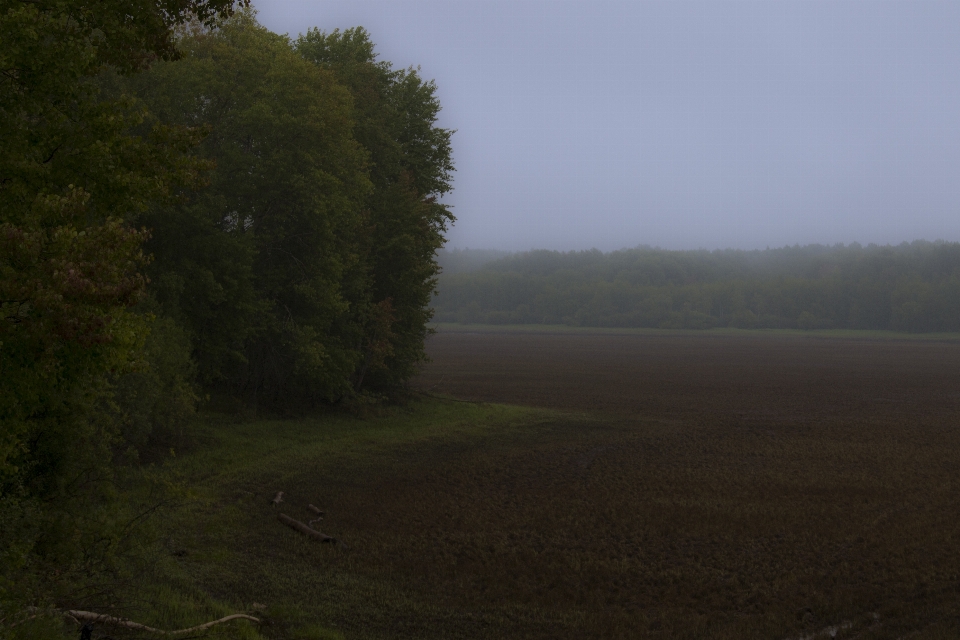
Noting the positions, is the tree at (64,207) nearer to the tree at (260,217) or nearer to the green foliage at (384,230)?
the tree at (260,217)

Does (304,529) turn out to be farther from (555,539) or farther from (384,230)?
(384,230)

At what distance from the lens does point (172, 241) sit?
85.4ft

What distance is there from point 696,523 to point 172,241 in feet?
59.3

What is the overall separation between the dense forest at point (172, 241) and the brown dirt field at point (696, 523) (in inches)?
226

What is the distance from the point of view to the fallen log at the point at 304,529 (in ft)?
51.6

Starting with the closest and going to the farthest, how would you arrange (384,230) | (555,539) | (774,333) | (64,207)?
1. (64,207)
2. (555,539)
3. (384,230)
4. (774,333)

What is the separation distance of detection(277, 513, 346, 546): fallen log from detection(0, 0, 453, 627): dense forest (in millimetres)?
2976

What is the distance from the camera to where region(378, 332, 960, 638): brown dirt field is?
1245 cm

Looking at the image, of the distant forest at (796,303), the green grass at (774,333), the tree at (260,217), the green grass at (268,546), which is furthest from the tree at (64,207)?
the distant forest at (796,303)

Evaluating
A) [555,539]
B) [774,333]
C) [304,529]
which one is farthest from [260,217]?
[774,333]

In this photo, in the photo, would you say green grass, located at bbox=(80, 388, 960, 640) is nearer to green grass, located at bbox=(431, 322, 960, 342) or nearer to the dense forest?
the dense forest

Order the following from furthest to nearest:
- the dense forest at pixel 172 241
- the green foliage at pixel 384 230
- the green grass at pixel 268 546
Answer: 1. the green foliage at pixel 384 230
2. the green grass at pixel 268 546
3. the dense forest at pixel 172 241

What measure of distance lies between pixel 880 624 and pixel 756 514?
21.9ft

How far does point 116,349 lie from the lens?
928cm
